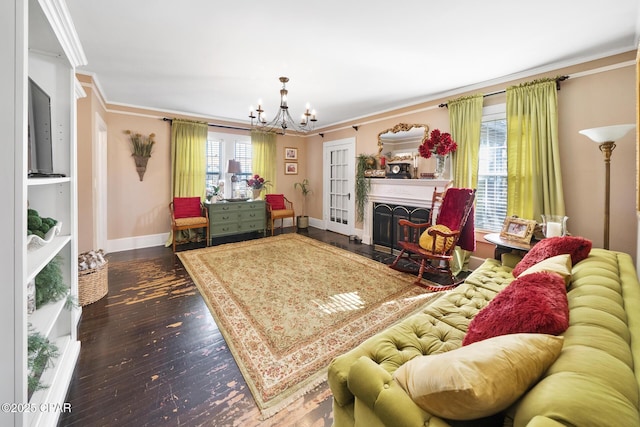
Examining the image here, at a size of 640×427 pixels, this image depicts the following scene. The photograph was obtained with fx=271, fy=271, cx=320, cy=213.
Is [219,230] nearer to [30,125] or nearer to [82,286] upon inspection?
[82,286]

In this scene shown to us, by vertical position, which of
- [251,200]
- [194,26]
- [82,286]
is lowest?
[82,286]

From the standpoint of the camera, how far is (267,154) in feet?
20.5

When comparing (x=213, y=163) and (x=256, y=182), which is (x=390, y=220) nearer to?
(x=256, y=182)

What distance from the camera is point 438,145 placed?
3826mm

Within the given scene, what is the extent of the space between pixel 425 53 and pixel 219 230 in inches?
170

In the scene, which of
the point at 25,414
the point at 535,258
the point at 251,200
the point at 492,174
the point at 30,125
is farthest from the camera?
the point at 251,200

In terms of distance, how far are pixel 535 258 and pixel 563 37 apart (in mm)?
2082

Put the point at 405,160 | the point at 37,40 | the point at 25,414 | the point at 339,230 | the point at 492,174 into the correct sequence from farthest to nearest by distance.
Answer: the point at 339,230
the point at 405,160
the point at 492,174
the point at 37,40
the point at 25,414

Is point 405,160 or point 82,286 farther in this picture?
point 405,160

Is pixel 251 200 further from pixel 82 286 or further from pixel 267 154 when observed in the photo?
pixel 82 286

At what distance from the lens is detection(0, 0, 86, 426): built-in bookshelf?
3.20ft

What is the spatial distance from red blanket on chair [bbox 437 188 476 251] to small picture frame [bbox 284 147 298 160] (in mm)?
4173

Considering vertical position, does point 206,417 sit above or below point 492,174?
below

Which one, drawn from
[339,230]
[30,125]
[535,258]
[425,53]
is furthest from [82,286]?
[339,230]
